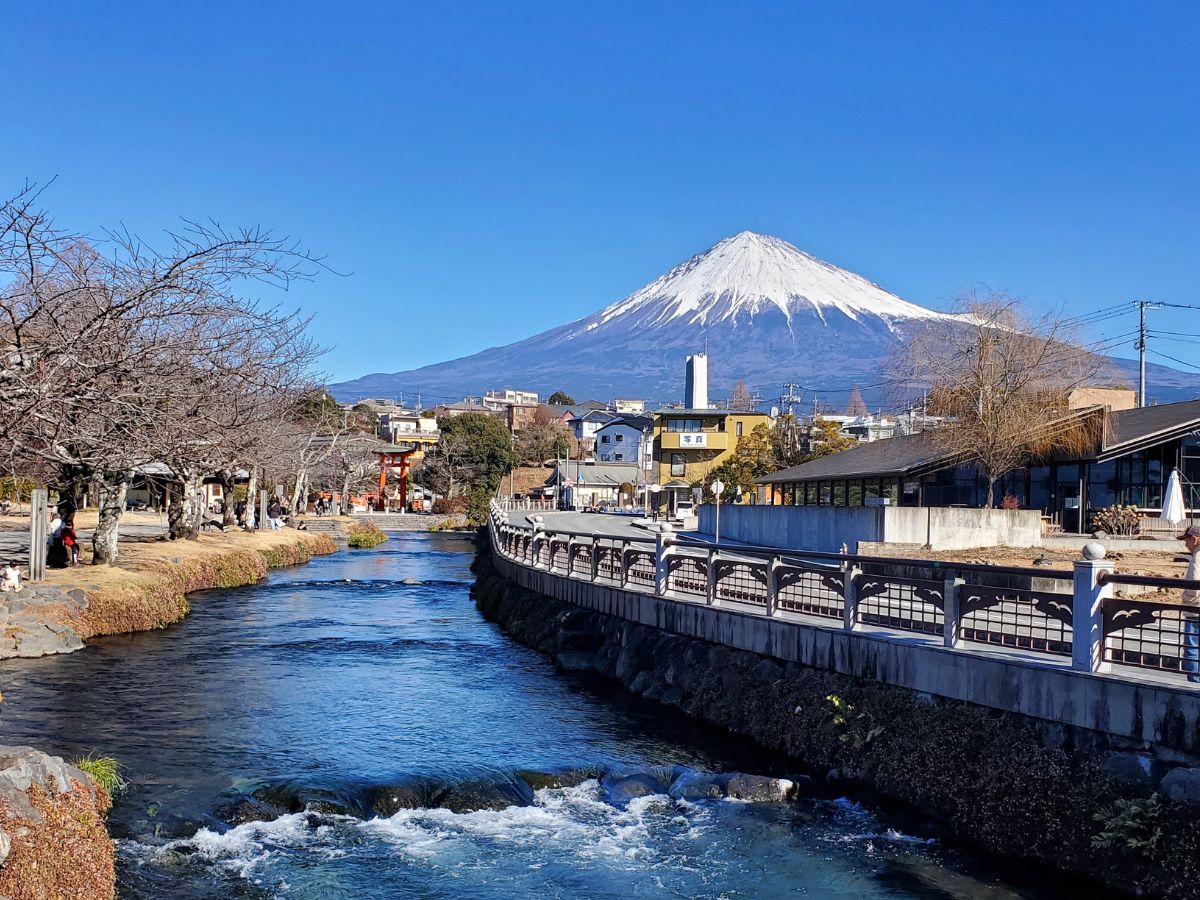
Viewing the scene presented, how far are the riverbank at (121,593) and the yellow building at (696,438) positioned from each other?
57268 mm

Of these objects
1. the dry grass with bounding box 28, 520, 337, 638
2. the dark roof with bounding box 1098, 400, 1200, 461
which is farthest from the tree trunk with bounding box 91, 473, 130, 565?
the dark roof with bounding box 1098, 400, 1200, 461

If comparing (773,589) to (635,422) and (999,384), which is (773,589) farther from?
(635,422)

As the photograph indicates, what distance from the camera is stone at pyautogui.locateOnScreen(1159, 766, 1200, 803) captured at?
9.58m

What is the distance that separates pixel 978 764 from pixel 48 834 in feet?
29.4

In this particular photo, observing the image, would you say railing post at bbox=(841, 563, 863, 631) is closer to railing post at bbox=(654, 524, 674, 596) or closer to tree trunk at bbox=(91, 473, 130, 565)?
railing post at bbox=(654, 524, 674, 596)

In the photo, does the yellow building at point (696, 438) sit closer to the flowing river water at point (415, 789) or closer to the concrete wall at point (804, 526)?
the concrete wall at point (804, 526)

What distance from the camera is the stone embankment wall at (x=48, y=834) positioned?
848cm

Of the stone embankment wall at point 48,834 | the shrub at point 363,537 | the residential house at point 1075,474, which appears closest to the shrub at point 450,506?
Answer: the shrub at point 363,537

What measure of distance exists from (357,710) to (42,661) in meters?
7.14

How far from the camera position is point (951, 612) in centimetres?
1273

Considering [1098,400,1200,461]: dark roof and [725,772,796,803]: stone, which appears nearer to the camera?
[725,772,796,803]: stone

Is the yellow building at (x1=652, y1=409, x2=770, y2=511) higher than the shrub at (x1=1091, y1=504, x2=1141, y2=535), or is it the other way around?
the yellow building at (x1=652, y1=409, x2=770, y2=511)

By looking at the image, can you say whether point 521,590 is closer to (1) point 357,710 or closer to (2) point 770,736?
(1) point 357,710

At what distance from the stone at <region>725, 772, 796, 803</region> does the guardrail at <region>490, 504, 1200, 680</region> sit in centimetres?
237
